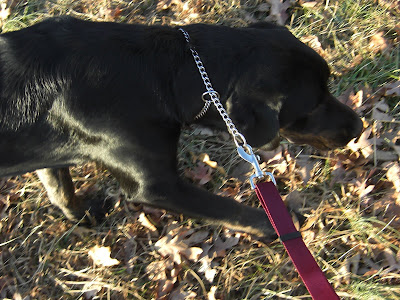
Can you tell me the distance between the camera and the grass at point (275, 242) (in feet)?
9.14

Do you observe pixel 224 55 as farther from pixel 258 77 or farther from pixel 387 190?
pixel 387 190

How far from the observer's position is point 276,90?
2.46 meters

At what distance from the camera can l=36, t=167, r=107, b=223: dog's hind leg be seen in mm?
3211

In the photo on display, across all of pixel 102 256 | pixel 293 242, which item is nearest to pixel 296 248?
pixel 293 242

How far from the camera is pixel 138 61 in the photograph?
7.93 ft

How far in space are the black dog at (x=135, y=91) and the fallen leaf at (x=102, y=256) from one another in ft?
2.30

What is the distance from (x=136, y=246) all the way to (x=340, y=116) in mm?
1709

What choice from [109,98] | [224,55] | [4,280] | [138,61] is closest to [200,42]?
[224,55]

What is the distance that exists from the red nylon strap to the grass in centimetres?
91

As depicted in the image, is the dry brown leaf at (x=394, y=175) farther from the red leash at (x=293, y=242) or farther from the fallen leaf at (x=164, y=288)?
the fallen leaf at (x=164, y=288)

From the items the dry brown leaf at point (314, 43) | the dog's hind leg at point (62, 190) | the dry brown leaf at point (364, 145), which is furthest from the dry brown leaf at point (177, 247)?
the dry brown leaf at point (314, 43)

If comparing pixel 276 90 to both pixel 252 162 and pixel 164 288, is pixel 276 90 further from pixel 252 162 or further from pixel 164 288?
pixel 164 288

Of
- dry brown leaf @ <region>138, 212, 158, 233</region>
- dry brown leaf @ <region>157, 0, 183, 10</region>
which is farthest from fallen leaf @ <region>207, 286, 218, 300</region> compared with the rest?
dry brown leaf @ <region>157, 0, 183, 10</region>

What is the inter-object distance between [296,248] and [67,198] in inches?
78.4
